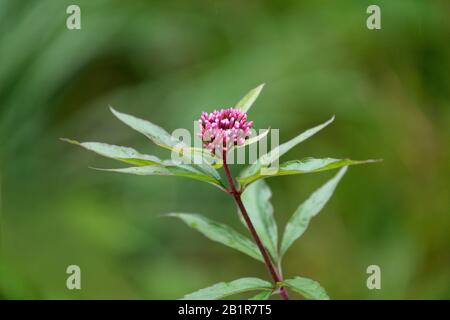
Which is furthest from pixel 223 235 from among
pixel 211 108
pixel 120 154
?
pixel 211 108

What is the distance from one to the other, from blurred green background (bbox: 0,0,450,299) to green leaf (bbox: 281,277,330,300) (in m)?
0.93

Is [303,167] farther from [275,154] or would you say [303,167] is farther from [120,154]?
[120,154]

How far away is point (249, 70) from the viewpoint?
68.8 inches

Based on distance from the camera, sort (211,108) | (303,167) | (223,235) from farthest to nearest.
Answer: (211,108)
(223,235)
(303,167)

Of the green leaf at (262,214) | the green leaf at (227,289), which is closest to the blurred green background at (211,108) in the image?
the green leaf at (262,214)

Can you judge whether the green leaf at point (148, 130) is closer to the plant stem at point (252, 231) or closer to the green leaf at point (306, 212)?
the plant stem at point (252, 231)

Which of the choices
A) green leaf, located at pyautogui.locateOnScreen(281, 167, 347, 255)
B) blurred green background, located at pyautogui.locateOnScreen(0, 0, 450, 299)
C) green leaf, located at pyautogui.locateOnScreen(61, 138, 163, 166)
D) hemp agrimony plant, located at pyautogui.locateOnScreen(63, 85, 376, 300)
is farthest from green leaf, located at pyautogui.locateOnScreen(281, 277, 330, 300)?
blurred green background, located at pyautogui.locateOnScreen(0, 0, 450, 299)

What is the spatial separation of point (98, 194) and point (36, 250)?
25cm

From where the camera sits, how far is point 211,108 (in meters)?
1.65

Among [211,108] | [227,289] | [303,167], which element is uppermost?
[211,108]

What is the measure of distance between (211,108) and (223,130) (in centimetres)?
97

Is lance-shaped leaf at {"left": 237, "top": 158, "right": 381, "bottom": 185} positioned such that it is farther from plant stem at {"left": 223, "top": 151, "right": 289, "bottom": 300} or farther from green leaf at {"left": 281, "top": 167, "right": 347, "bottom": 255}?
green leaf at {"left": 281, "top": 167, "right": 347, "bottom": 255}

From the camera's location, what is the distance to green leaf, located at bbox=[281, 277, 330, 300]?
2.08 ft

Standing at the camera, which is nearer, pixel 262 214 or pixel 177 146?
pixel 177 146
